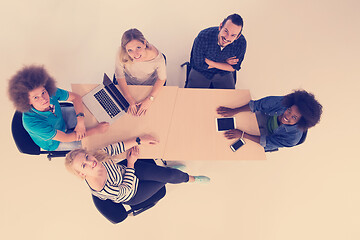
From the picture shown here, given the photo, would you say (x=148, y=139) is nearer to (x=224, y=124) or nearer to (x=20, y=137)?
(x=224, y=124)

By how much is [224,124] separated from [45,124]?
1372mm

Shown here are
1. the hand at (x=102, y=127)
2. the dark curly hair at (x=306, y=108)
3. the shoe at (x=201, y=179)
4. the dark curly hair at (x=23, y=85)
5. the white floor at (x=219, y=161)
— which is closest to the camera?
the dark curly hair at (x=23, y=85)

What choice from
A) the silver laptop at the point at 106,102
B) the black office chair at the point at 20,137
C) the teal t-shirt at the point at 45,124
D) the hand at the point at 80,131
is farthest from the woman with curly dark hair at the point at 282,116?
the black office chair at the point at 20,137

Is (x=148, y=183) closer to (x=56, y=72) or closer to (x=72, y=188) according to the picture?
(x=72, y=188)

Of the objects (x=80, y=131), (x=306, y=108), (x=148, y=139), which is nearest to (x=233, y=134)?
(x=306, y=108)

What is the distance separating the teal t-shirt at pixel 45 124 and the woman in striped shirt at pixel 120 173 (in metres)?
0.26

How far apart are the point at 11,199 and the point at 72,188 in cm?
61

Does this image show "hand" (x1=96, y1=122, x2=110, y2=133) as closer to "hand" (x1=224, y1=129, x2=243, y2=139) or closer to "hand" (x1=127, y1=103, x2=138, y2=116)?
"hand" (x1=127, y1=103, x2=138, y2=116)

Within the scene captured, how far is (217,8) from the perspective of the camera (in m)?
3.04

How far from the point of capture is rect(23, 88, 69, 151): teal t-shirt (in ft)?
5.24

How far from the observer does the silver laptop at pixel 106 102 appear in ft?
6.13

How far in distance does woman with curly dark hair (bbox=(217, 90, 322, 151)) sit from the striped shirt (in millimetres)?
863

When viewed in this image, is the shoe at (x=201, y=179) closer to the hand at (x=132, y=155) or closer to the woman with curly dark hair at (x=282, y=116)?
the woman with curly dark hair at (x=282, y=116)

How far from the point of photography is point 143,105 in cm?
190
